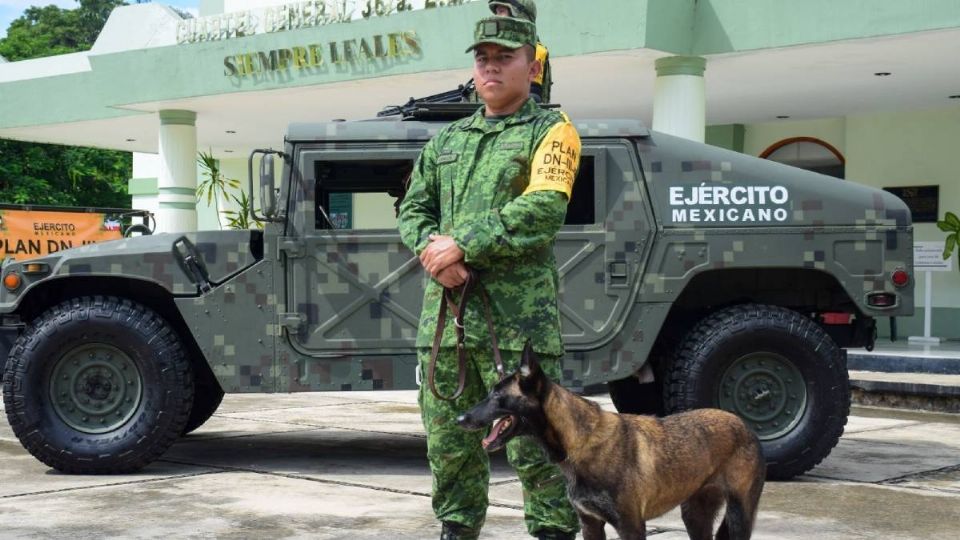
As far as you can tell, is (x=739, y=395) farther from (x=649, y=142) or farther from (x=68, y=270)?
(x=68, y=270)

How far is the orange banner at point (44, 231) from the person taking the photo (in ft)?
48.2

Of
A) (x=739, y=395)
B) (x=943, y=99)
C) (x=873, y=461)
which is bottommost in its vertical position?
(x=873, y=461)

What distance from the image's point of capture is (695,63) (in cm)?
1345

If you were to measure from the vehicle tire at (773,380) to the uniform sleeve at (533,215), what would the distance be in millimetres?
2849

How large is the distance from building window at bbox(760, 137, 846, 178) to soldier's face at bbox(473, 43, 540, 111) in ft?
49.2

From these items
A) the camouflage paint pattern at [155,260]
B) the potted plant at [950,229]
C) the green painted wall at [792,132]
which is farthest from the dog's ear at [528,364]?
the green painted wall at [792,132]

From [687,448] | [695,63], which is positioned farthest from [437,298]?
[695,63]

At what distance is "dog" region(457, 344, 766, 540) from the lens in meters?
3.48

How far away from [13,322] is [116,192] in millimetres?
33353

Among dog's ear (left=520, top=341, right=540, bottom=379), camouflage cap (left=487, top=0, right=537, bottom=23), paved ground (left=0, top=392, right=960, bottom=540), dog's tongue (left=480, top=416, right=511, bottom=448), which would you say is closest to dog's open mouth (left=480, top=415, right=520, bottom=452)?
dog's tongue (left=480, top=416, right=511, bottom=448)

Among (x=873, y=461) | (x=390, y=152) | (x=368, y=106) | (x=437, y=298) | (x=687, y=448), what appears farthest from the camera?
(x=368, y=106)

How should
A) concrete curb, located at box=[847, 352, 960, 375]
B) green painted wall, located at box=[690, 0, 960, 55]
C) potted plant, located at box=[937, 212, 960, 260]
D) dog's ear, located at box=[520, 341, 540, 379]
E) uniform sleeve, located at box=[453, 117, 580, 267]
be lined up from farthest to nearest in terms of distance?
potted plant, located at box=[937, 212, 960, 260], concrete curb, located at box=[847, 352, 960, 375], green painted wall, located at box=[690, 0, 960, 55], uniform sleeve, located at box=[453, 117, 580, 267], dog's ear, located at box=[520, 341, 540, 379]

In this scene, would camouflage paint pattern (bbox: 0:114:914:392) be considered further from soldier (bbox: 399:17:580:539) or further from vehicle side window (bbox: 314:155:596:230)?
soldier (bbox: 399:17:580:539)

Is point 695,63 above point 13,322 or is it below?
above
